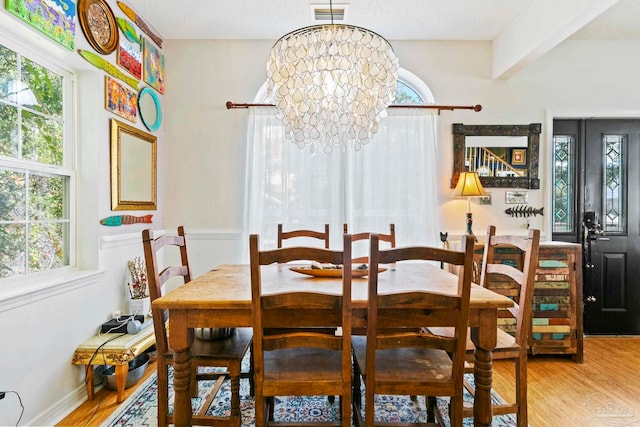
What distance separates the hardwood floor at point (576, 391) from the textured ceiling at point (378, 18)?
264 centimetres

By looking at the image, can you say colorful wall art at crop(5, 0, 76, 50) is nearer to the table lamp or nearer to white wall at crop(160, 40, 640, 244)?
white wall at crop(160, 40, 640, 244)

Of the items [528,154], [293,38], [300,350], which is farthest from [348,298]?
[528,154]

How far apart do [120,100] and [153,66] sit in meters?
0.65

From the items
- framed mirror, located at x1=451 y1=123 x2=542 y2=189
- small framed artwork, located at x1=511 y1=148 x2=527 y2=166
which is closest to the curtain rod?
framed mirror, located at x1=451 y1=123 x2=542 y2=189

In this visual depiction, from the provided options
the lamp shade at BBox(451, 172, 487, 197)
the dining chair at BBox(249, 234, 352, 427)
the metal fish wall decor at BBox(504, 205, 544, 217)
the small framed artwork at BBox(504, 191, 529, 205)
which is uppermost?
the lamp shade at BBox(451, 172, 487, 197)

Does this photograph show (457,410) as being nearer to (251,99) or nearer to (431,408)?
(431,408)

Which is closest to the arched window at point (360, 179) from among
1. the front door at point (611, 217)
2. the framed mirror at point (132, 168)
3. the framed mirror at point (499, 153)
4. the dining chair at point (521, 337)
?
the framed mirror at point (499, 153)

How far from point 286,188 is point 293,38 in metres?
1.44

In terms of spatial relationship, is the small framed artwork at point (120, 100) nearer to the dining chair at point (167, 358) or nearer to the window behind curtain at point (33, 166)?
the window behind curtain at point (33, 166)

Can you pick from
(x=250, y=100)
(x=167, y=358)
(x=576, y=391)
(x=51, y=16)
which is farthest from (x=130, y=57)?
(x=576, y=391)

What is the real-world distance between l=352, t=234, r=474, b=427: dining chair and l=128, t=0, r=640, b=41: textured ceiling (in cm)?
225

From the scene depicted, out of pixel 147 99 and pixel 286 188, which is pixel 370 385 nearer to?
pixel 286 188

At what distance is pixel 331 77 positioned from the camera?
1.91 meters

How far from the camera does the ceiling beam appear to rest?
2159 millimetres
